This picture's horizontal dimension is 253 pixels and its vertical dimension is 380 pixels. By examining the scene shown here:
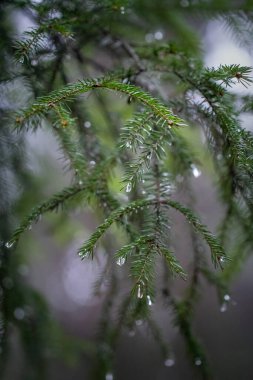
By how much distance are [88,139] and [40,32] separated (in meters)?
0.43

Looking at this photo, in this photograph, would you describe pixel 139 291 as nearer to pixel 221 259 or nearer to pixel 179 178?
pixel 221 259

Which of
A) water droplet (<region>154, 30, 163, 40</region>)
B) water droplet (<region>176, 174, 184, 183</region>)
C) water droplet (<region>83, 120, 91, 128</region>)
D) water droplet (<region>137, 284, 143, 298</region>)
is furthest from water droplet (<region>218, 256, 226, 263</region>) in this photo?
water droplet (<region>154, 30, 163, 40</region>)

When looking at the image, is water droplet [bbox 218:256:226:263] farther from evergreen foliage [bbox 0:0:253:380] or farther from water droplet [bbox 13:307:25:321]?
water droplet [bbox 13:307:25:321]

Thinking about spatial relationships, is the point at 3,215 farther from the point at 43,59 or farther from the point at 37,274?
the point at 37,274

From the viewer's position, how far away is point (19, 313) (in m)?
1.94

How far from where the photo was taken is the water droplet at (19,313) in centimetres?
191

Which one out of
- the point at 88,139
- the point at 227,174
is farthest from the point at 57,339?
the point at 227,174

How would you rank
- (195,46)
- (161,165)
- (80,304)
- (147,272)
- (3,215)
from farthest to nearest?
1. (80,304)
2. (195,46)
3. (3,215)
4. (161,165)
5. (147,272)

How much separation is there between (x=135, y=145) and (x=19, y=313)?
1337 mm

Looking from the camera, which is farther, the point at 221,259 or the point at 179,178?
the point at 179,178

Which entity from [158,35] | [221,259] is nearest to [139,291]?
[221,259]

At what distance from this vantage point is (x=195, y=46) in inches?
75.7

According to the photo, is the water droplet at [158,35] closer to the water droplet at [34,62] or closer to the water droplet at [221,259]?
the water droplet at [34,62]

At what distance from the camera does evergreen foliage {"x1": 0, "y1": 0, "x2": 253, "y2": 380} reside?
3.25 ft
